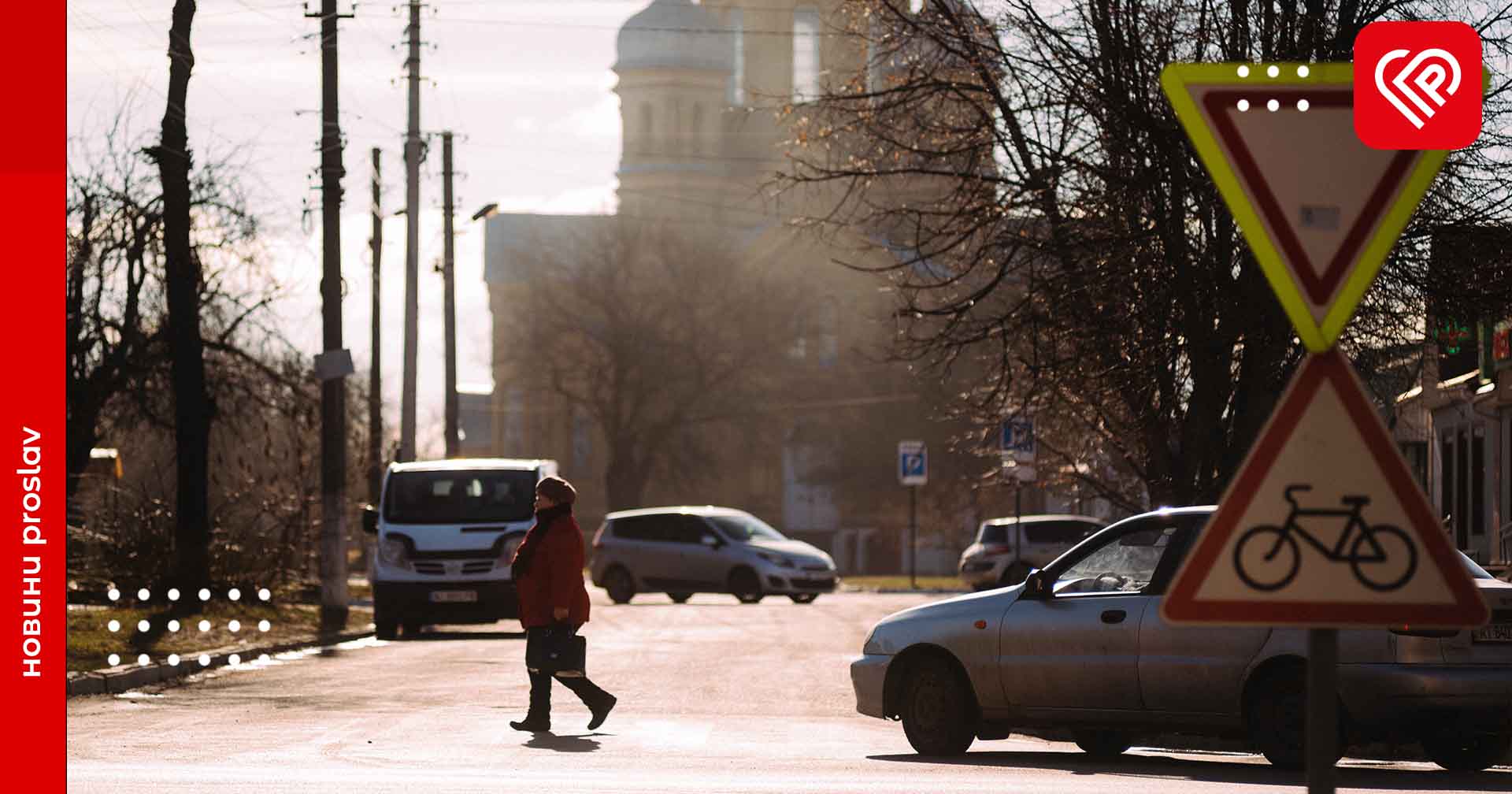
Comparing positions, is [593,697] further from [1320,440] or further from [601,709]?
[1320,440]

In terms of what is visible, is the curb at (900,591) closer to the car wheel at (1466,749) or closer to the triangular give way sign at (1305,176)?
the car wheel at (1466,749)

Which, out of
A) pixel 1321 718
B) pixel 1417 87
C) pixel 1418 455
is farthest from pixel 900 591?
pixel 1321 718

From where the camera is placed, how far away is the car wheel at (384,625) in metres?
29.2

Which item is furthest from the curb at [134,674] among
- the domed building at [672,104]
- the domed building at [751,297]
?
the domed building at [672,104]

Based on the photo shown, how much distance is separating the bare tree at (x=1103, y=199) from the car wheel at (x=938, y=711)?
18.0 ft

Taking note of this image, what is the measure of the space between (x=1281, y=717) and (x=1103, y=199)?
722 cm

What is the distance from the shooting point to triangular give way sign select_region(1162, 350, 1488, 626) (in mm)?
5348

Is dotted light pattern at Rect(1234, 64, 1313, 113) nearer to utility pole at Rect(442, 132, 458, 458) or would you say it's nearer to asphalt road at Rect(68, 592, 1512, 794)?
asphalt road at Rect(68, 592, 1512, 794)

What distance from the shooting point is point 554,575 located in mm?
15805
